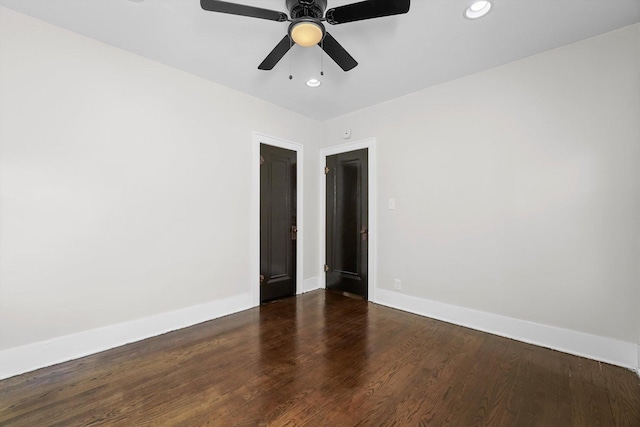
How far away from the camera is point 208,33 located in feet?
7.61

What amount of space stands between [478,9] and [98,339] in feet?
13.3

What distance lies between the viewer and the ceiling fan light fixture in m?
1.82

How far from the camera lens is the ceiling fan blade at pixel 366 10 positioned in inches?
64.7

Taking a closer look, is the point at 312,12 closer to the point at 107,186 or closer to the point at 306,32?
the point at 306,32

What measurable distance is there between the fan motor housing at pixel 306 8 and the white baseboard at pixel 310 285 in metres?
3.35

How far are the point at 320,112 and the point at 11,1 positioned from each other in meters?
3.06

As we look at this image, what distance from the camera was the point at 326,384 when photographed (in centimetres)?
198

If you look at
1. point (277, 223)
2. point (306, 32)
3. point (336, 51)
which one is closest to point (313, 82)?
point (336, 51)

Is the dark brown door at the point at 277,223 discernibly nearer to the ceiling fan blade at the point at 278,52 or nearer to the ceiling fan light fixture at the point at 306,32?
the ceiling fan blade at the point at 278,52

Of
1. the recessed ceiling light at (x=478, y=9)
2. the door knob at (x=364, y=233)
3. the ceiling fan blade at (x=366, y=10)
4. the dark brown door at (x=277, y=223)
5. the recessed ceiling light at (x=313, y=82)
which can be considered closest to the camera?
the ceiling fan blade at (x=366, y=10)

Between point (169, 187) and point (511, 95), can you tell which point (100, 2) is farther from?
point (511, 95)

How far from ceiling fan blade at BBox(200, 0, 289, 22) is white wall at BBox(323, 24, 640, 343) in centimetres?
220

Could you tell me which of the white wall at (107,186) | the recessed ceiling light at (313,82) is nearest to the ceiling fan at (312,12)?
the recessed ceiling light at (313,82)

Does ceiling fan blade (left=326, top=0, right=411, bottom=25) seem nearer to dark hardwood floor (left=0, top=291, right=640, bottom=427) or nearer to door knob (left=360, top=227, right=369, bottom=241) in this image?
dark hardwood floor (left=0, top=291, right=640, bottom=427)
